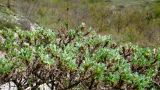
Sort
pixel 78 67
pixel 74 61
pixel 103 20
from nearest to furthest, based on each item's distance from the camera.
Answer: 1. pixel 74 61
2. pixel 78 67
3. pixel 103 20

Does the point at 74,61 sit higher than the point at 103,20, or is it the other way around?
the point at 74,61

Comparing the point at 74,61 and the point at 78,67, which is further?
the point at 78,67

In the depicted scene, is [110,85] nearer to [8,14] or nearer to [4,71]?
[4,71]

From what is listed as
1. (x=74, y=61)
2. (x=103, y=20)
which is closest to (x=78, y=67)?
(x=74, y=61)

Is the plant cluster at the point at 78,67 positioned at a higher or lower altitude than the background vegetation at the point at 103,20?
higher

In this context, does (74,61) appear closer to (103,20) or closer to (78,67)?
(78,67)

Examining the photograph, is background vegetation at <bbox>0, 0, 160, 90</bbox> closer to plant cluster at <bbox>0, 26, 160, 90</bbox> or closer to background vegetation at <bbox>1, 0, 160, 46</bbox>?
plant cluster at <bbox>0, 26, 160, 90</bbox>

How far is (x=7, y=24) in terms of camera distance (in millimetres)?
25125

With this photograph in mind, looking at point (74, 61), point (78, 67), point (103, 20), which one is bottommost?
point (103, 20)

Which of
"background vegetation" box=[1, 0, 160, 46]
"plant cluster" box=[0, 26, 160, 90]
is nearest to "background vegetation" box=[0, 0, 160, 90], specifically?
"plant cluster" box=[0, 26, 160, 90]

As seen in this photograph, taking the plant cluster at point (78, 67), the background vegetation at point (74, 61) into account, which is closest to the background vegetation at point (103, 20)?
the background vegetation at point (74, 61)

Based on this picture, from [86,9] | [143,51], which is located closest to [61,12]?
[86,9]

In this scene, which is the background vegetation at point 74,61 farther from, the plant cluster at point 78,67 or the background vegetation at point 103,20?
the background vegetation at point 103,20

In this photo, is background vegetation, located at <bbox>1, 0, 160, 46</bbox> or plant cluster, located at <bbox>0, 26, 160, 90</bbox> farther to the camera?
background vegetation, located at <bbox>1, 0, 160, 46</bbox>
